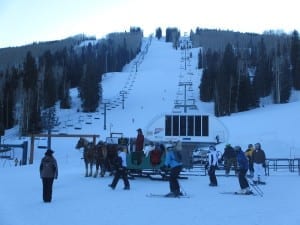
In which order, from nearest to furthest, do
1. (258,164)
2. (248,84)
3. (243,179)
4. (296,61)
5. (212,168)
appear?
(243,179) < (212,168) < (258,164) < (248,84) < (296,61)

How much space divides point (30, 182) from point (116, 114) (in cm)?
5416

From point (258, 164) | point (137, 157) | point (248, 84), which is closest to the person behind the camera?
point (258, 164)

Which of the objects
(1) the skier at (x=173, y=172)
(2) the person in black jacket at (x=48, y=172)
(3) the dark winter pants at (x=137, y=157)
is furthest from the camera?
(3) the dark winter pants at (x=137, y=157)

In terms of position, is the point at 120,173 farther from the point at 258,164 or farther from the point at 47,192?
the point at 258,164

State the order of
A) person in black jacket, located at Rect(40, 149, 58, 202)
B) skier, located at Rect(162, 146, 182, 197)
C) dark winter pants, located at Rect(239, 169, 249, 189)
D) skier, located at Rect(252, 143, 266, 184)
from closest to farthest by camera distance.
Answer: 1. person in black jacket, located at Rect(40, 149, 58, 202)
2. skier, located at Rect(162, 146, 182, 197)
3. dark winter pants, located at Rect(239, 169, 249, 189)
4. skier, located at Rect(252, 143, 266, 184)

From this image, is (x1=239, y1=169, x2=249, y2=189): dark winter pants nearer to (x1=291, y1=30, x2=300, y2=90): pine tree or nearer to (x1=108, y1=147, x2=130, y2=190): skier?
(x1=108, y1=147, x2=130, y2=190): skier

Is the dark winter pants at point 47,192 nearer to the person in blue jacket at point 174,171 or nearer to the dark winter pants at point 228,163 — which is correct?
the person in blue jacket at point 174,171

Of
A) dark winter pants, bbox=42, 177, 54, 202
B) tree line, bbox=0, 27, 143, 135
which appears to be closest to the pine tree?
tree line, bbox=0, 27, 143, 135

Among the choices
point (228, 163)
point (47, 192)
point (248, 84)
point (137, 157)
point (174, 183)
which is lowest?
point (228, 163)

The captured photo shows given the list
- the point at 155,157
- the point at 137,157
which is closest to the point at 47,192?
the point at 155,157

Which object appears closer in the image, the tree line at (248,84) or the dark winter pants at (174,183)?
the dark winter pants at (174,183)

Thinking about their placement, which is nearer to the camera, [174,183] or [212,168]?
[174,183]

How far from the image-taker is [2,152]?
5166 cm

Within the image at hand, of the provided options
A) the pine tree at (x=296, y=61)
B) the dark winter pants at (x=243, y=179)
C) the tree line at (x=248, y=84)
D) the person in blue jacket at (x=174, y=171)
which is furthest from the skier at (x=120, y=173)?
the pine tree at (x=296, y=61)
